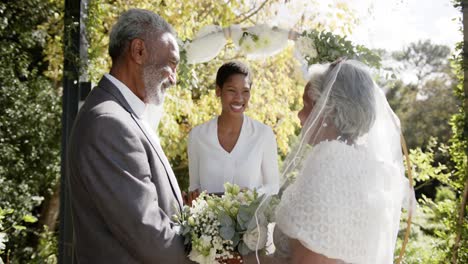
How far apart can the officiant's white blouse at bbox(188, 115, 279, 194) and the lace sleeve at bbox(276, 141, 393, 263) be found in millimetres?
1556

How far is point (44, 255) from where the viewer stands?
7.25 m

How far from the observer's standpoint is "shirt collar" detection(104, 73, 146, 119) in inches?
97.0

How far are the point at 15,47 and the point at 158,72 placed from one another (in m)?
4.21

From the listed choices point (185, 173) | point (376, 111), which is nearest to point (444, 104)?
point (185, 173)

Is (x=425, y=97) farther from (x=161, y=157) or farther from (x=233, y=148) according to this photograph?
(x=161, y=157)

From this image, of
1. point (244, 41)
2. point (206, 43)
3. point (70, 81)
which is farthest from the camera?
point (70, 81)

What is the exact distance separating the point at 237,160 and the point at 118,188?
1.65m

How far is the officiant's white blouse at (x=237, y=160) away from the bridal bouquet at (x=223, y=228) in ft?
3.97

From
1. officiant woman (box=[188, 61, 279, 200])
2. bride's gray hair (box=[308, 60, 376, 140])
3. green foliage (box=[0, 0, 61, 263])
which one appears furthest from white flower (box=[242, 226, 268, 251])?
green foliage (box=[0, 0, 61, 263])

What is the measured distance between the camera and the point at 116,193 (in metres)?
2.14

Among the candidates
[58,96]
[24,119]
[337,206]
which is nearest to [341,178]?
[337,206]

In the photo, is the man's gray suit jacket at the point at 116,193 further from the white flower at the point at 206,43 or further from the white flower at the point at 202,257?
the white flower at the point at 206,43

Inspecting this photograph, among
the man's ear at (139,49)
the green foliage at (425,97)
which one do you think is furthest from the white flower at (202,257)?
the green foliage at (425,97)

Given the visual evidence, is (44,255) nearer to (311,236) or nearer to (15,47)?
(15,47)
